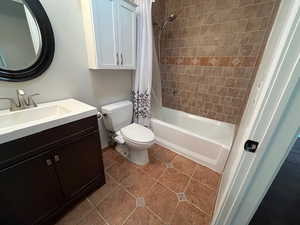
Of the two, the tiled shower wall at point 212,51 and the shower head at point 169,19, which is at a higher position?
the shower head at point 169,19

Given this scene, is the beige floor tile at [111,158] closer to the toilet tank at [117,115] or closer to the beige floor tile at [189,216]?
the toilet tank at [117,115]

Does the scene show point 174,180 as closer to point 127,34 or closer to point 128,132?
point 128,132

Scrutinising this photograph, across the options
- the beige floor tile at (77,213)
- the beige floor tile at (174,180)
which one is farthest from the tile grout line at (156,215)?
the beige floor tile at (77,213)

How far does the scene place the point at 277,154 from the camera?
52cm

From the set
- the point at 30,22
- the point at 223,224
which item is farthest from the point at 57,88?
the point at 223,224

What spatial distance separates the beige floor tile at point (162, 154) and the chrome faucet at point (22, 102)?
144 cm

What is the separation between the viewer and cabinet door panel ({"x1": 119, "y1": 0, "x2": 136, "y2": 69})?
4.39 ft

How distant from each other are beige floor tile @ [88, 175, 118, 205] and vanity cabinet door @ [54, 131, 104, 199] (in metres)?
0.17

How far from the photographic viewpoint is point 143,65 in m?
1.67

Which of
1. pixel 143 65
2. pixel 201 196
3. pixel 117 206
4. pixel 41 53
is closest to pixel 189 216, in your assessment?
pixel 201 196

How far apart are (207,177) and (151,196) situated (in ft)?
2.30

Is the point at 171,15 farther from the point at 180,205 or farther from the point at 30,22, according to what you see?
the point at 180,205

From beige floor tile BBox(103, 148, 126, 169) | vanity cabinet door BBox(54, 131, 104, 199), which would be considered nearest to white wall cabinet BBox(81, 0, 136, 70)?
vanity cabinet door BBox(54, 131, 104, 199)

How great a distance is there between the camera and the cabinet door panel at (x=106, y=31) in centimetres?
117
